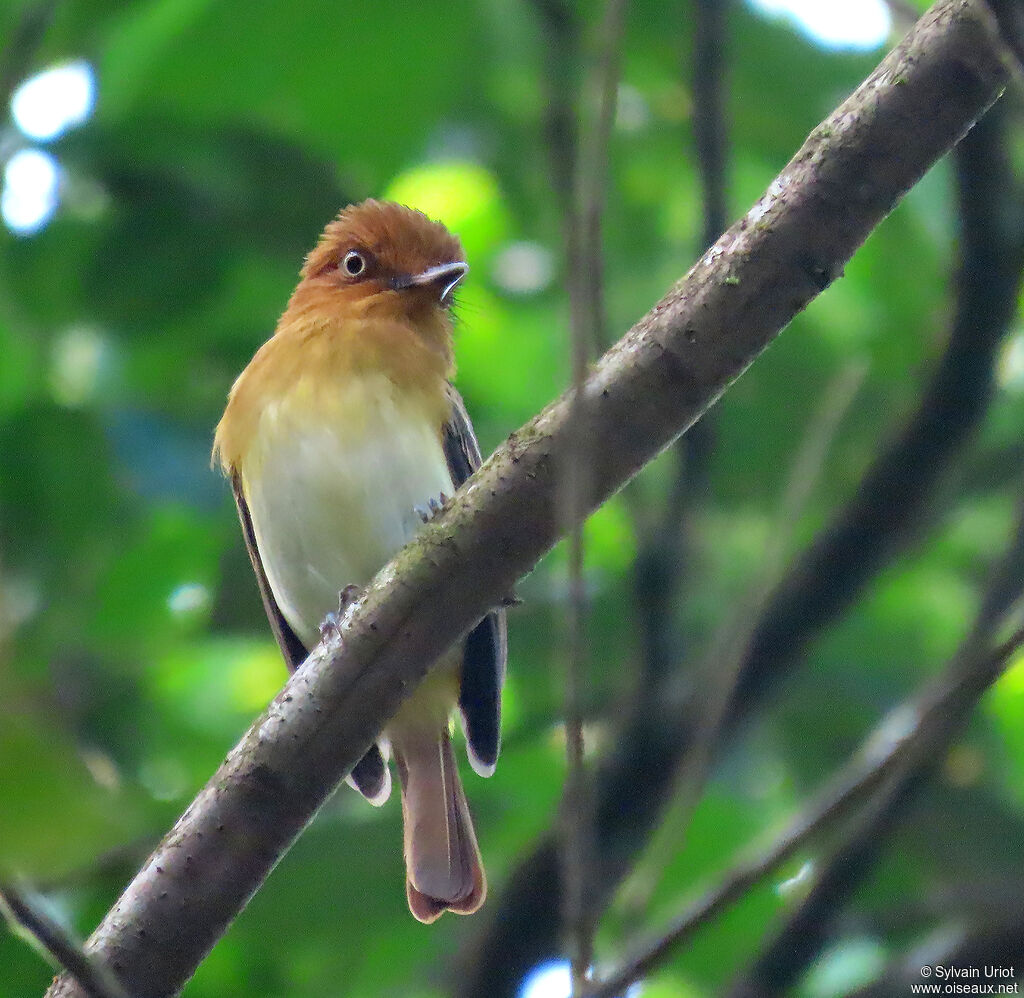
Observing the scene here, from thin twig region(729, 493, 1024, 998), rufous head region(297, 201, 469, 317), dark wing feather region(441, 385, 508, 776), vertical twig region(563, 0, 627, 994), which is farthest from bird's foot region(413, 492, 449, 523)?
vertical twig region(563, 0, 627, 994)

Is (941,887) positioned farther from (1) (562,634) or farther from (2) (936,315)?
(2) (936,315)

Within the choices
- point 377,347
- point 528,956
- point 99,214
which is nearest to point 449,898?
point 528,956

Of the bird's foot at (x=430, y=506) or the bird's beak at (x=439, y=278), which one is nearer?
the bird's foot at (x=430, y=506)

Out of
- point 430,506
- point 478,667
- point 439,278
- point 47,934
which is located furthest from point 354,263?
point 47,934

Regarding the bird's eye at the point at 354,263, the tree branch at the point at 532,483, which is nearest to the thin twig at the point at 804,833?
the tree branch at the point at 532,483

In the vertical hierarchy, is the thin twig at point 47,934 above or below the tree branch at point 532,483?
below

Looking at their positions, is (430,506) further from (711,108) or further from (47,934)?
(47,934)

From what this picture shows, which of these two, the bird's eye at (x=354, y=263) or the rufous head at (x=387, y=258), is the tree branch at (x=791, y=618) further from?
the bird's eye at (x=354, y=263)
